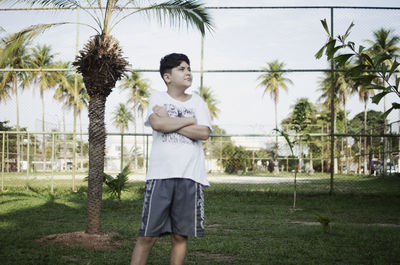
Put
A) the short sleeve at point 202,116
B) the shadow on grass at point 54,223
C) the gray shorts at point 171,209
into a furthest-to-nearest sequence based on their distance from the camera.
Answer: the shadow on grass at point 54,223
the short sleeve at point 202,116
the gray shorts at point 171,209

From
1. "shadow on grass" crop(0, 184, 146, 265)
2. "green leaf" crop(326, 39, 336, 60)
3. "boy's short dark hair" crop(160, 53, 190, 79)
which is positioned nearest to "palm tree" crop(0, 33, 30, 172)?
"shadow on grass" crop(0, 184, 146, 265)

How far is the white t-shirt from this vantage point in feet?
9.43

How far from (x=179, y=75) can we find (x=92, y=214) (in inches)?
138

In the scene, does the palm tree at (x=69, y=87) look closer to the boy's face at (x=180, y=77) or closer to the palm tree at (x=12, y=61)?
the palm tree at (x=12, y=61)

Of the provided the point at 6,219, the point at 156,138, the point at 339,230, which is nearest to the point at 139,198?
the point at 6,219

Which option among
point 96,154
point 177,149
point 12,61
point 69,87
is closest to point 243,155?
point 69,87

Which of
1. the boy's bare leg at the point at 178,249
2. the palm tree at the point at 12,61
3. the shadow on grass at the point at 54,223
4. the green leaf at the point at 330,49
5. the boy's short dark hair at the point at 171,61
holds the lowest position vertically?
the shadow on grass at the point at 54,223

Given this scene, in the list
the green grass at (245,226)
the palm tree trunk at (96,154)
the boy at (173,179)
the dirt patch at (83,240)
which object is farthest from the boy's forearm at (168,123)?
the palm tree trunk at (96,154)

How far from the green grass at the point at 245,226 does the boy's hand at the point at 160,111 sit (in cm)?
214

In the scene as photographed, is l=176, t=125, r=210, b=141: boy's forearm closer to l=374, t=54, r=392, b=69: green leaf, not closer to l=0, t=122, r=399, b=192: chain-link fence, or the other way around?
l=374, t=54, r=392, b=69: green leaf

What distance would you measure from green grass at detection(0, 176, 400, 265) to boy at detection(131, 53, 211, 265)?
1.77 meters

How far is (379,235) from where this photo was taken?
6.06 meters

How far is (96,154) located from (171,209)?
3.51 metres

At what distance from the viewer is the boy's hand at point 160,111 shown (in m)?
2.96
